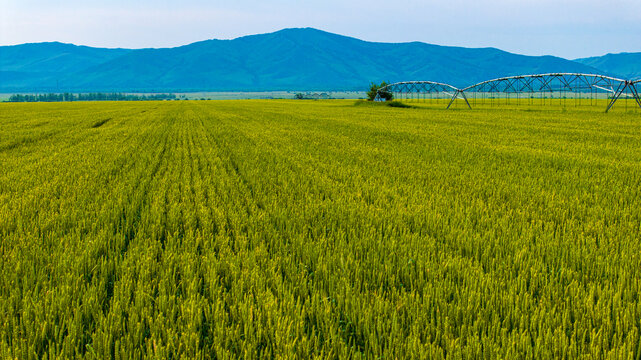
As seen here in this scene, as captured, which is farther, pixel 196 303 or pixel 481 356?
pixel 196 303

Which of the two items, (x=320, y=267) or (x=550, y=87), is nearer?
(x=320, y=267)

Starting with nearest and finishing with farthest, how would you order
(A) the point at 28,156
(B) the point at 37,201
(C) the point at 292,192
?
(B) the point at 37,201
(C) the point at 292,192
(A) the point at 28,156

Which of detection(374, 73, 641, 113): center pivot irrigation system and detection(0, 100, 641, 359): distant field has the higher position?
detection(374, 73, 641, 113): center pivot irrigation system

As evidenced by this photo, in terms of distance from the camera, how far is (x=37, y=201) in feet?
17.9

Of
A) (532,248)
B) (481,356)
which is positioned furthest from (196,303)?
(532,248)

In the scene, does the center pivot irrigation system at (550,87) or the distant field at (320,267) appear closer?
the distant field at (320,267)

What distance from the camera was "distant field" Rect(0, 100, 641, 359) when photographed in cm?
215

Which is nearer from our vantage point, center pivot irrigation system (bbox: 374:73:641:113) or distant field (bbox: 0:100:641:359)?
distant field (bbox: 0:100:641:359)

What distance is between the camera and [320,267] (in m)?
3.13

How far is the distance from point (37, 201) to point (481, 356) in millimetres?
5843

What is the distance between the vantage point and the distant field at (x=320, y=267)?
7.04 ft

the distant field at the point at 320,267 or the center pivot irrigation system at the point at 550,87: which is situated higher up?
the center pivot irrigation system at the point at 550,87

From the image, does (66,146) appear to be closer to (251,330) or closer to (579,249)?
(251,330)

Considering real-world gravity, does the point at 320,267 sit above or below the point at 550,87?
below
